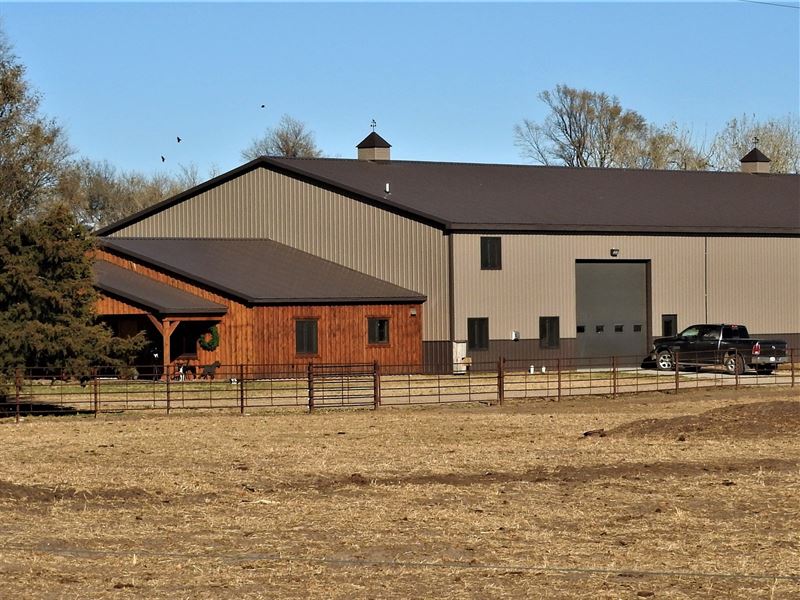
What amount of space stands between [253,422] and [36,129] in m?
35.1

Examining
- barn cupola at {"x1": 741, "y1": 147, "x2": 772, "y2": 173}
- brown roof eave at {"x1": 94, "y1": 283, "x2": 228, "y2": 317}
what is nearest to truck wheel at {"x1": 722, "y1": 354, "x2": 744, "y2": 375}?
brown roof eave at {"x1": 94, "y1": 283, "x2": 228, "y2": 317}

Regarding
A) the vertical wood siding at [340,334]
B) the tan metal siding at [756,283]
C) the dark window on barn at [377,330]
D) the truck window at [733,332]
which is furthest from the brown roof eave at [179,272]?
the tan metal siding at [756,283]

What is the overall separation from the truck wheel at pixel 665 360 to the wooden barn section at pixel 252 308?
26.5 ft

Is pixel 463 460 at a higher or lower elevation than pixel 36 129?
lower

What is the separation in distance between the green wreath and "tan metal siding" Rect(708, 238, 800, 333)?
63.3 ft

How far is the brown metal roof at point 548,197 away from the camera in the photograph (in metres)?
50.6

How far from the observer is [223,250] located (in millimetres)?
51531

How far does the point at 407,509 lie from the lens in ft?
56.3

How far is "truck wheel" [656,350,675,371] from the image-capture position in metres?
48.5

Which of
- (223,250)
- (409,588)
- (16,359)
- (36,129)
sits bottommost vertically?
(409,588)

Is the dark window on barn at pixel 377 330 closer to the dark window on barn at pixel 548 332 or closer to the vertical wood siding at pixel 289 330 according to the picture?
the vertical wood siding at pixel 289 330

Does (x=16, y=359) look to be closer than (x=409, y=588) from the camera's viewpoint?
No

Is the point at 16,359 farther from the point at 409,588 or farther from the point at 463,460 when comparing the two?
the point at 409,588

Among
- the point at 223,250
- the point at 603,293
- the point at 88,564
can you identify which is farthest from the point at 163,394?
the point at 88,564
